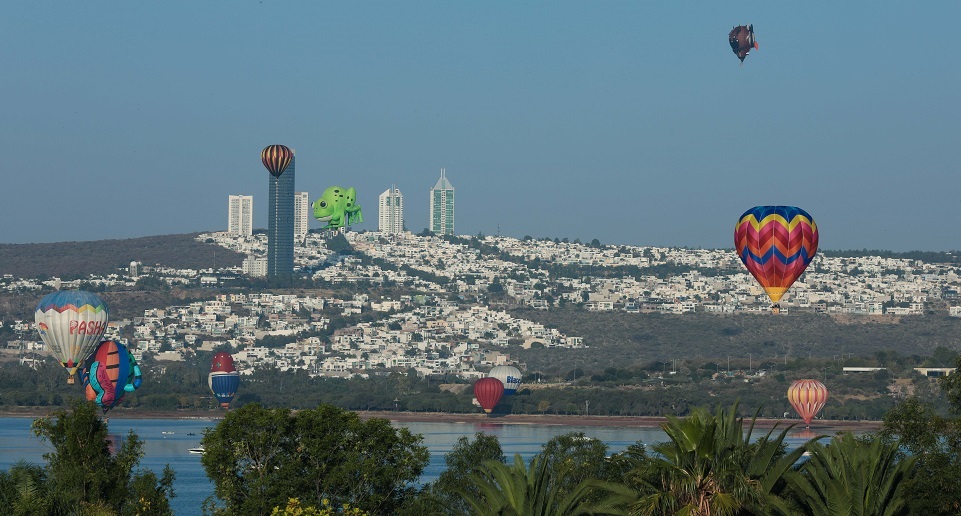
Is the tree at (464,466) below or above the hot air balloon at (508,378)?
below

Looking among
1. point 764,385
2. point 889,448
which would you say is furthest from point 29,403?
point 889,448

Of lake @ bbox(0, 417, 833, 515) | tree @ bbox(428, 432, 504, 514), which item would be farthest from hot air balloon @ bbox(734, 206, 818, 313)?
tree @ bbox(428, 432, 504, 514)

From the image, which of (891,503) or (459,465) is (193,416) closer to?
(459,465)

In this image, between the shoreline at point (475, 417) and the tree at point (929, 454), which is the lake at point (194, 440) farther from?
the tree at point (929, 454)

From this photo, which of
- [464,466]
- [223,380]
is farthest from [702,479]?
[223,380]

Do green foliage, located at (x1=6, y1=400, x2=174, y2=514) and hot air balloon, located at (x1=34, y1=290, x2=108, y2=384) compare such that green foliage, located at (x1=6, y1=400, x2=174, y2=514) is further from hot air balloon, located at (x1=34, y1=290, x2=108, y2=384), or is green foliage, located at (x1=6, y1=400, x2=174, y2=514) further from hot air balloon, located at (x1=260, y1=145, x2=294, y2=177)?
hot air balloon, located at (x1=260, y1=145, x2=294, y2=177)

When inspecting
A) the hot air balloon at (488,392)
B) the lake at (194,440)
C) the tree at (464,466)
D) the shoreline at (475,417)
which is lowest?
the lake at (194,440)

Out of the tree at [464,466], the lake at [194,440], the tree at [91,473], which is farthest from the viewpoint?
the lake at [194,440]

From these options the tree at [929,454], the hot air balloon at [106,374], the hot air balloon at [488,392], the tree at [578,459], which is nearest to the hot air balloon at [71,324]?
the hot air balloon at [106,374]
